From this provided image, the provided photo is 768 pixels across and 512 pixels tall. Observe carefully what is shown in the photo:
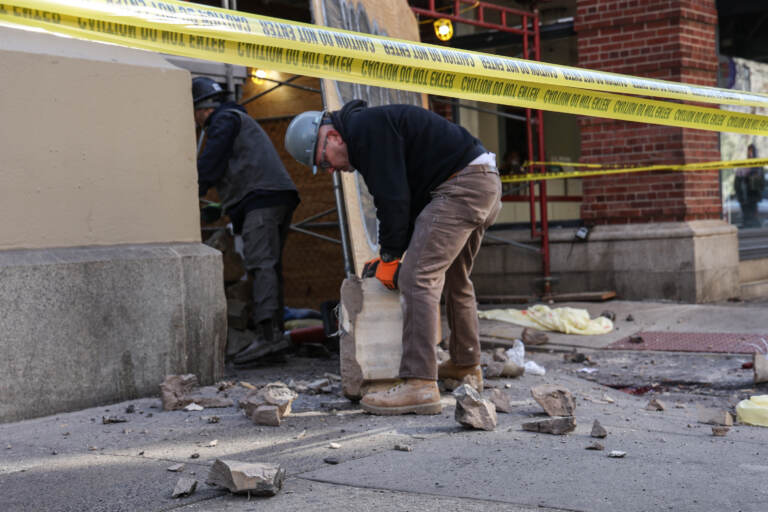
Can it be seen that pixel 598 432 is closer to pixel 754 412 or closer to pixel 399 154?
pixel 754 412

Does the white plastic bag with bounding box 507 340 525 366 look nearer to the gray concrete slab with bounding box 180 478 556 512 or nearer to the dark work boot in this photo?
the dark work boot

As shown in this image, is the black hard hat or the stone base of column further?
the stone base of column

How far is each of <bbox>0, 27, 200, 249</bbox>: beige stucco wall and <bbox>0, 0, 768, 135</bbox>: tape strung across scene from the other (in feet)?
5.77

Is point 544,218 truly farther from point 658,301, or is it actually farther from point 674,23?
point 674,23

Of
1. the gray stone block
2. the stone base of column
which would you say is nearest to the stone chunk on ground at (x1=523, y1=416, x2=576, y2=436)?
the gray stone block

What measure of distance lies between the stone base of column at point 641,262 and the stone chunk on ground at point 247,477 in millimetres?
6562

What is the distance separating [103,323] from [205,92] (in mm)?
2442

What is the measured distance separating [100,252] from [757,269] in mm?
8020

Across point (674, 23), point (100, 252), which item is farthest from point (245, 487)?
point (674, 23)

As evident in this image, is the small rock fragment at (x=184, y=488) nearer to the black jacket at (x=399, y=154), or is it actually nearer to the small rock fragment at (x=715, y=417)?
the black jacket at (x=399, y=154)

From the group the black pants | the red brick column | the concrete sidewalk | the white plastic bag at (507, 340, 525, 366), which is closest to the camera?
the concrete sidewalk

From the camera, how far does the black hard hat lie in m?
6.66

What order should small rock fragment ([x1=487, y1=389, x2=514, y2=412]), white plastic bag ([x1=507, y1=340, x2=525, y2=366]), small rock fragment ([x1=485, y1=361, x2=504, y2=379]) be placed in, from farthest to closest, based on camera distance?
1. white plastic bag ([x1=507, y1=340, x2=525, y2=366])
2. small rock fragment ([x1=485, y1=361, x2=504, y2=379])
3. small rock fragment ([x1=487, y1=389, x2=514, y2=412])

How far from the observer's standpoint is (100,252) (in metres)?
4.92
